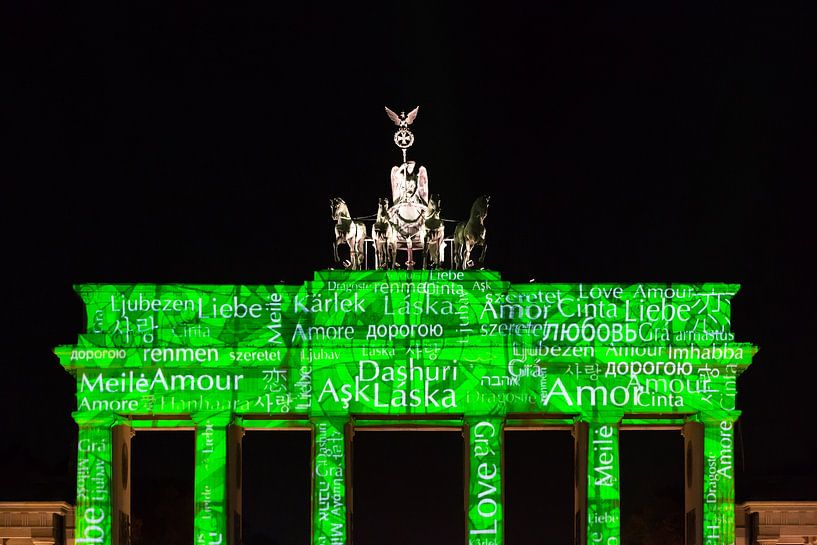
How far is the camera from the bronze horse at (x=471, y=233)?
90.4 m

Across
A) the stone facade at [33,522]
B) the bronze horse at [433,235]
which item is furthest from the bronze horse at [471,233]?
the stone facade at [33,522]

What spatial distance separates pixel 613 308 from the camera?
90750mm

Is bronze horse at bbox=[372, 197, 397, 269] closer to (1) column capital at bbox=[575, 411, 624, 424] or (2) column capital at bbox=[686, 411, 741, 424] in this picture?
(1) column capital at bbox=[575, 411, 624, 424]

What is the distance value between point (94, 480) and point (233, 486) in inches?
220

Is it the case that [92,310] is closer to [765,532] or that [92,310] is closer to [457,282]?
[457,282]

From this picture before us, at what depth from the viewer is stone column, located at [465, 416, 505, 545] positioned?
89500 millimetres

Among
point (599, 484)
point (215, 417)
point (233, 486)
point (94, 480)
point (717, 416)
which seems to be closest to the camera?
point (94, 480)

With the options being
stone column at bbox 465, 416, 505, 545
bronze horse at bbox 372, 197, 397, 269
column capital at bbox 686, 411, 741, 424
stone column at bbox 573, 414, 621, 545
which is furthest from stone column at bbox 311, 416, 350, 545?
column capital at bbox 686, 411, 741, 424

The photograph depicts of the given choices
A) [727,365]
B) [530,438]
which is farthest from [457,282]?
[530,438]

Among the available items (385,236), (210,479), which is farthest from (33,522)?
(385,236)

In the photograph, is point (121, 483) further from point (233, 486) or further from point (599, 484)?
point (599, 484)

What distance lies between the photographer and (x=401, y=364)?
90.5 m

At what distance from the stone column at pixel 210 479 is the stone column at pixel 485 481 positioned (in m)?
9.67

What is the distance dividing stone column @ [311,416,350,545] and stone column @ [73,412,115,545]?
8061 millimetres
